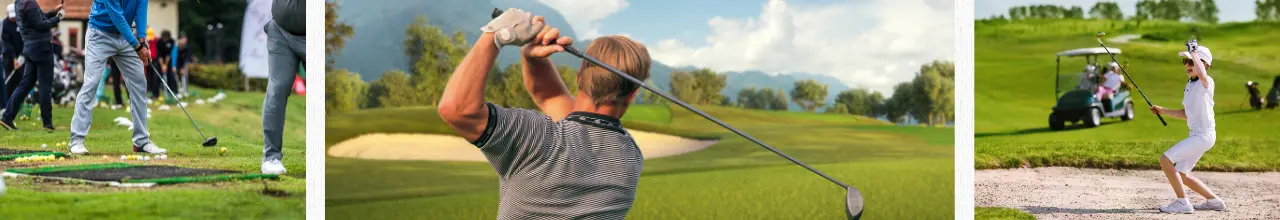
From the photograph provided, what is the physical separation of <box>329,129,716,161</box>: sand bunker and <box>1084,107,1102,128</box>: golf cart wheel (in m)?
2.27

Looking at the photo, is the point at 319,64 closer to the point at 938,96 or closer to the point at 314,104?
the point at 314,104

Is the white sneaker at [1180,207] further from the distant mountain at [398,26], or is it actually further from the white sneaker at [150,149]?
the white sneaker at [150,149]

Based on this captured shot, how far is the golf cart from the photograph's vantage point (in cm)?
632

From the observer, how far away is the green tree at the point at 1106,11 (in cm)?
641

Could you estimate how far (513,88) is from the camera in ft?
17.5

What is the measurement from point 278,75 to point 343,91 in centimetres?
92

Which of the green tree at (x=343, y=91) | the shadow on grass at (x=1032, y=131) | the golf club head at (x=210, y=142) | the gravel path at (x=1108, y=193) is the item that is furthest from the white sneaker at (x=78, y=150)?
the shadow on grass at (x=1032, y=131)

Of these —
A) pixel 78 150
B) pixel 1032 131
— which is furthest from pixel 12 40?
pixel 1032 131

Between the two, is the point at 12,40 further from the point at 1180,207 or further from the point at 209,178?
the point at 1180,207

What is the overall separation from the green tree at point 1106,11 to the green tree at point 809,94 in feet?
6.01

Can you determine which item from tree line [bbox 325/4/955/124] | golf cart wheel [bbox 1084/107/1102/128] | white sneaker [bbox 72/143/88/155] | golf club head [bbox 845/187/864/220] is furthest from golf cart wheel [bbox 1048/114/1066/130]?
white sneaker [bbox 72/143/88/155]

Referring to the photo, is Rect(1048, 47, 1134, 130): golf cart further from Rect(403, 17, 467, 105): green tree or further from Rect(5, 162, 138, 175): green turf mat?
Rect(5, 162, 138, 175): green turf mat

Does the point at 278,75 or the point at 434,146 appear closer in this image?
the point at 278,75

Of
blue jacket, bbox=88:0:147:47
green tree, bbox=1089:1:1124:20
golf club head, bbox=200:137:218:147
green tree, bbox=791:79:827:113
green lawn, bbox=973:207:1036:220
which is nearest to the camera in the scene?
blue jacket, bbox=88:0:147:47
